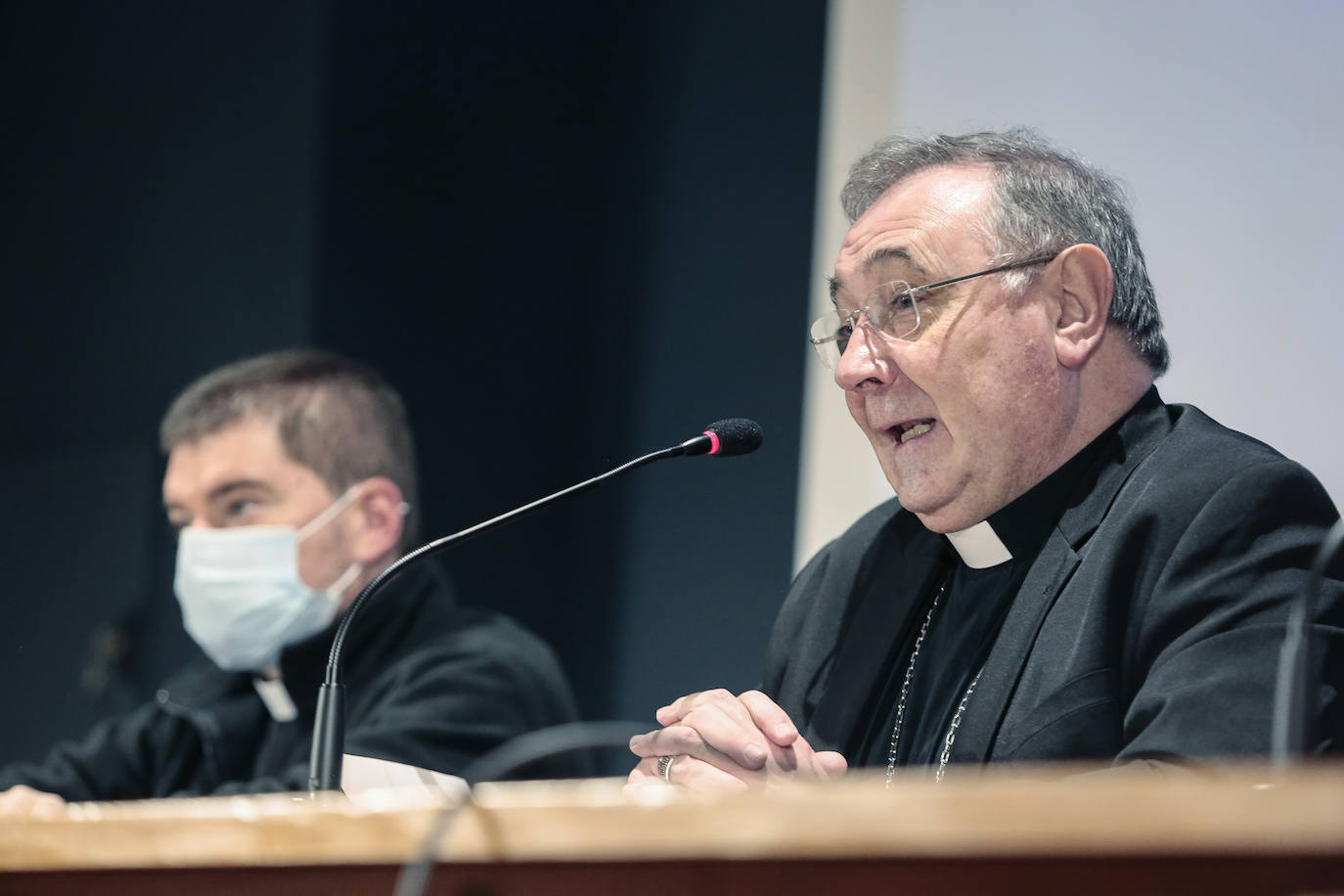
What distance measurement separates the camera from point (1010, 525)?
2.29 metres

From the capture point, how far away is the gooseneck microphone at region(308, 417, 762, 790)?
6.66ft

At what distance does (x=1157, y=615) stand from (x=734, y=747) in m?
0.53

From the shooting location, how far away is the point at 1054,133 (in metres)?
2.99

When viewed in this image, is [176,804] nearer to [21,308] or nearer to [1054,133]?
[1054,133]

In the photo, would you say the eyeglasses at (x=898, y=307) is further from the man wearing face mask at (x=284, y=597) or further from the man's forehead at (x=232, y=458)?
the man's forehead at (x=232, y=458)

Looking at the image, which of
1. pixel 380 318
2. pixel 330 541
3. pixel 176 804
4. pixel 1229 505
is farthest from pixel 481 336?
pixel 176 804

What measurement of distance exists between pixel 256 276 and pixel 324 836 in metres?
3.63

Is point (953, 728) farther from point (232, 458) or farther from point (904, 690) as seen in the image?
point (232, 458)

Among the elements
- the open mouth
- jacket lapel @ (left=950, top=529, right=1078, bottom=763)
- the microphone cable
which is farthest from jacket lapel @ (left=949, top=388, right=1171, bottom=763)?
the microphone cable

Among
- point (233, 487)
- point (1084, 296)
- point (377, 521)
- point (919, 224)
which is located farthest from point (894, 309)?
point (233, 487)

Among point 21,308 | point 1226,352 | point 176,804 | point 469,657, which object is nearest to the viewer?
point 176,804

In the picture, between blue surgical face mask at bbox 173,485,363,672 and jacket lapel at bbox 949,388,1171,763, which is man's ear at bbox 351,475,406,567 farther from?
jacket lapel at bbox 949,388,1171,763

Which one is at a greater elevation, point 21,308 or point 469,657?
point 21,308

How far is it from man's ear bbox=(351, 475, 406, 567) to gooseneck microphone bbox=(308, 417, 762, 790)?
155 centimetres
